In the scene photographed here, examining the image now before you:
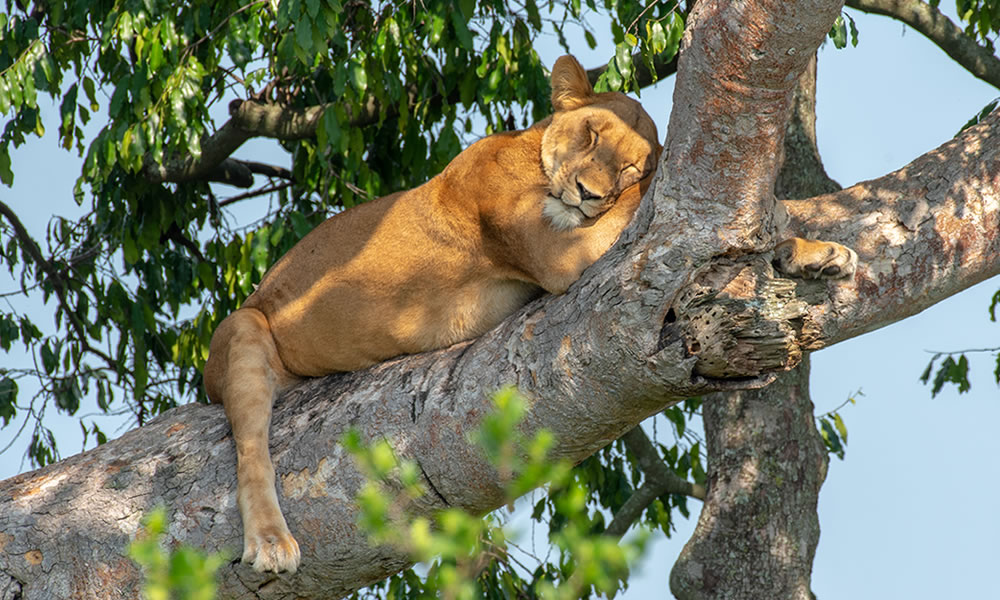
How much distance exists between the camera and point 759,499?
16.3 feet

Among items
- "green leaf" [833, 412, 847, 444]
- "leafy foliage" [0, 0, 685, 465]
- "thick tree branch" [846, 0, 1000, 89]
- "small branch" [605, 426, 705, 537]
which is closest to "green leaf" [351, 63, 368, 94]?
"leafy foliage" [0, 0, 685, 465]

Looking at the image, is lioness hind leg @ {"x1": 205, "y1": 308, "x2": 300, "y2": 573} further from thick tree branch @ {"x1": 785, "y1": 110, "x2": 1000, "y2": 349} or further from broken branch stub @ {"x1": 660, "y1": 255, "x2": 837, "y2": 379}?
thick tree branch @ {"x1": 785, "y1": 110, "x2": 1000, "y2": 349}

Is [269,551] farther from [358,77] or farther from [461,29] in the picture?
[461,29]

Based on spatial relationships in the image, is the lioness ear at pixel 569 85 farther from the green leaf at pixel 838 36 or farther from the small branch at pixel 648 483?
the small branch at pixel 648 483

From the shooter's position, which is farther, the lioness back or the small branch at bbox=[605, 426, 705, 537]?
the small branch at bbox=[605, 426, 705, 537]

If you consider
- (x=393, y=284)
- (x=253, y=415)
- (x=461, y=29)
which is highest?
(x=461, y=29)

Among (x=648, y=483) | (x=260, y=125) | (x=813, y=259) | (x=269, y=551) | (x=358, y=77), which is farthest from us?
(x=648, y=483)

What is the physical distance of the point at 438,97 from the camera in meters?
5.56

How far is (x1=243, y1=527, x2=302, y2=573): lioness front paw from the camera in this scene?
3.00 meters

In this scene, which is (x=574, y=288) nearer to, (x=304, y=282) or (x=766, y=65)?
(x=766, y=65)

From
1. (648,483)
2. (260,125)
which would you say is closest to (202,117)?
(260,125)

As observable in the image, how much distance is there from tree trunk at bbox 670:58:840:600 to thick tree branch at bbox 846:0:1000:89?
1.02 metres

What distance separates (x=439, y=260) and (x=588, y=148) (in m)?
0.56

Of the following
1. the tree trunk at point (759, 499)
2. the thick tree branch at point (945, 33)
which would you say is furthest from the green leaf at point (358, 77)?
the thick tree branch at point (945, 33)
